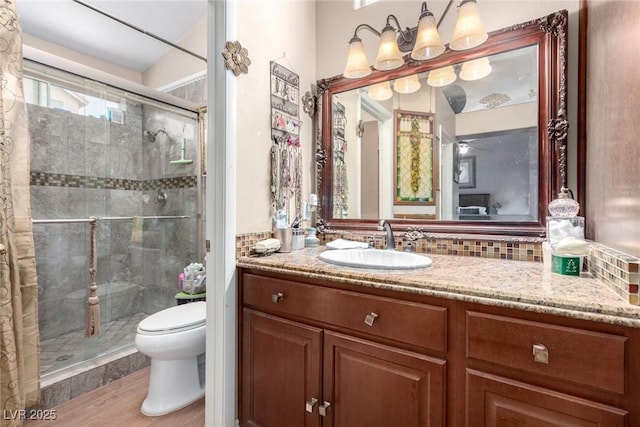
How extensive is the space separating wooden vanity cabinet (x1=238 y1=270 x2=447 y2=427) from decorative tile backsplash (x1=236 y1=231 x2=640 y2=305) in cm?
38

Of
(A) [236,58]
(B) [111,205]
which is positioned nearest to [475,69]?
(A) [236,58]

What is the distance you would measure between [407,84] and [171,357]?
2.02 m

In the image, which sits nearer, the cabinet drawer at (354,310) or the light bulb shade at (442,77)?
the cabinet drawer at (354,310)

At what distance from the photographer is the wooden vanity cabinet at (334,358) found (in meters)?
0.91

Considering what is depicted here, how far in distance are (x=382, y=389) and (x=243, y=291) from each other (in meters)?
0.73

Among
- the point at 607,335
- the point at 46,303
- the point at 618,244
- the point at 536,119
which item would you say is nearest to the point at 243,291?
the point at 607,335

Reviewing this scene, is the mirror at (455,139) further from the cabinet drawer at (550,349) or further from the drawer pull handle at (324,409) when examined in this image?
the drawer pull handle at (324,409)

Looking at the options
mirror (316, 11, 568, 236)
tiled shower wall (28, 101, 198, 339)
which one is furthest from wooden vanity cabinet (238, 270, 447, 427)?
tiled shower wall (28, 101, 198, 339)

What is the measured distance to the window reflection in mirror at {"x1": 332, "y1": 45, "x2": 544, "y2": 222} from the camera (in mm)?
1330

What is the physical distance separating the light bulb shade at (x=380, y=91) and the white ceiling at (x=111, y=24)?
63.3 inches

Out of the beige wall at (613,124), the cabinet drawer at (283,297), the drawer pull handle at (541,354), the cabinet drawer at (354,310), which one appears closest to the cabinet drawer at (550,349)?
the drawer pull handle at (541,354)

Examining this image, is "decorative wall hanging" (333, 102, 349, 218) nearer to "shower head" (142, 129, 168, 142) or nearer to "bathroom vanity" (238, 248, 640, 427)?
"bathroom vanity" (238, 248, 640, 427)

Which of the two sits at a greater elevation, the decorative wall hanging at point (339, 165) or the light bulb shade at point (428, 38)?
the light bulb shade at point (428, 38)

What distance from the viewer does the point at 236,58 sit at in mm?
1375
